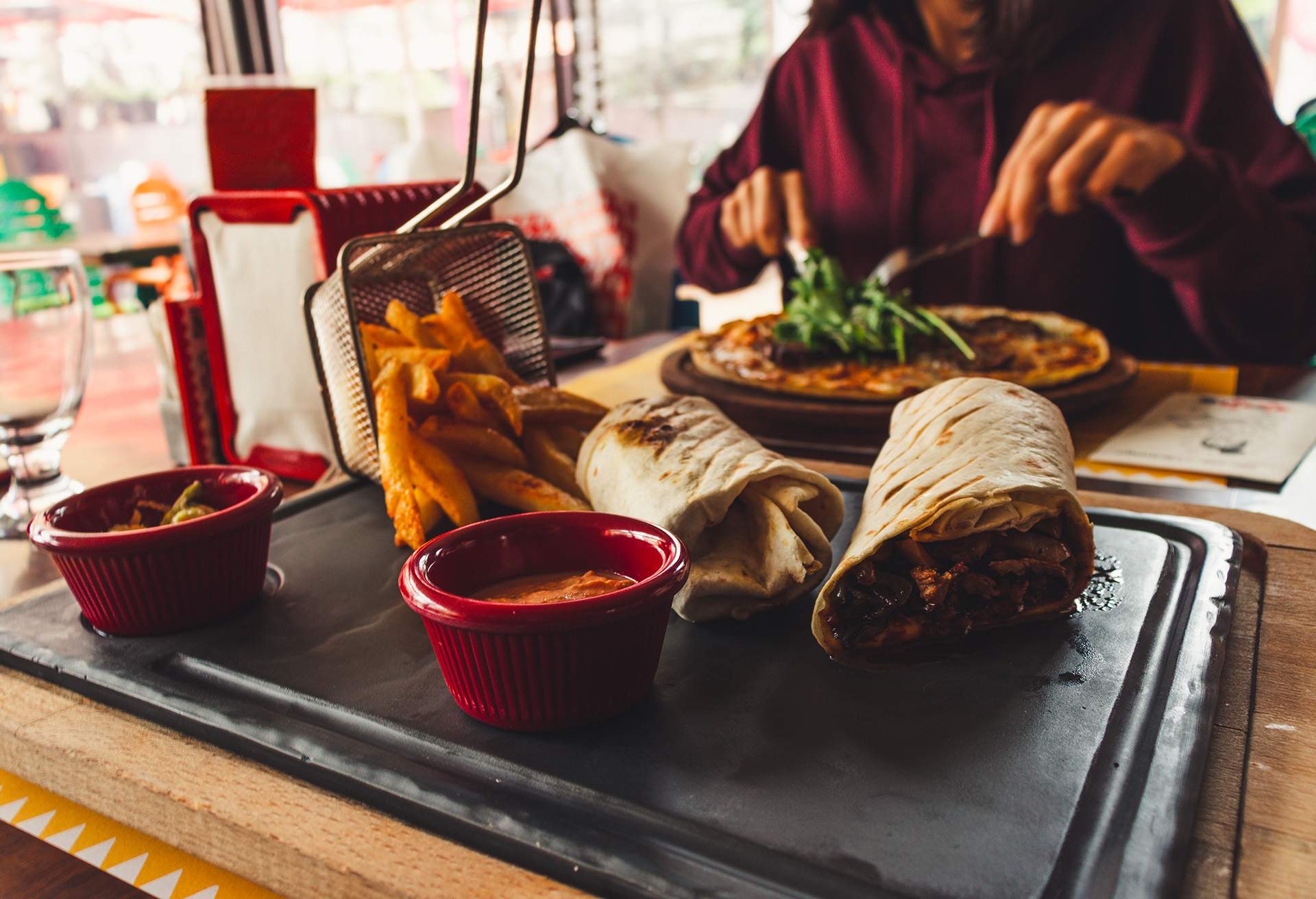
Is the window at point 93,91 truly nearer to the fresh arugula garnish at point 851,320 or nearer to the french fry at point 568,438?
the fresh arugula garnish at point 851,320

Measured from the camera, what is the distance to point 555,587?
3.43ft

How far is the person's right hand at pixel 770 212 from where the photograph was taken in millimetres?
3115

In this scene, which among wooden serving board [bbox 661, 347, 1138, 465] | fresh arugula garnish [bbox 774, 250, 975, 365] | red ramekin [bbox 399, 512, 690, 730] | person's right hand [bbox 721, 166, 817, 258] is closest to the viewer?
red ramekin [bbox 399, 512, 690, 730]

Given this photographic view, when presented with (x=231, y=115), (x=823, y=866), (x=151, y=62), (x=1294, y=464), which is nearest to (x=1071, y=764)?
(x=823, y=866)

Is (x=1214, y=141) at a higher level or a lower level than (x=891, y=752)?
higher

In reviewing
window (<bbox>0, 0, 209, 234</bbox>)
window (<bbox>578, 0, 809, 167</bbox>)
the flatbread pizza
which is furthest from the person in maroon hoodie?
window (<bbox>578, 0, 809, 167</bbox>)

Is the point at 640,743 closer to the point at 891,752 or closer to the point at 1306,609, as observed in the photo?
the point at 891,752

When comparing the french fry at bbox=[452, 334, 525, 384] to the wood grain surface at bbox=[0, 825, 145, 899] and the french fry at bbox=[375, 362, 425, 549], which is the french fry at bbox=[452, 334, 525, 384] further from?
the wood grain surface at bbox=[0, 825, 145, 899]

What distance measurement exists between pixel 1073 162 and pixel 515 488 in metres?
1.81

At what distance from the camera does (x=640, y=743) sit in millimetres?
885

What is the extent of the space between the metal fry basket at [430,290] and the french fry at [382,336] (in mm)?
36

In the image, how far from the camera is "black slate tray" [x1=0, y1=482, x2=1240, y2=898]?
0.71 m

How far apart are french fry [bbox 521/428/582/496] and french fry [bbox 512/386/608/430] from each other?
0.08 feet

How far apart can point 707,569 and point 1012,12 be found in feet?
8.26
